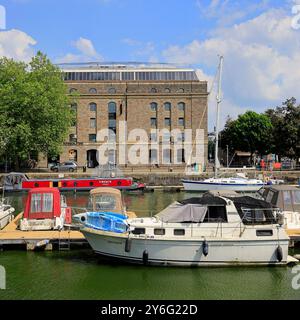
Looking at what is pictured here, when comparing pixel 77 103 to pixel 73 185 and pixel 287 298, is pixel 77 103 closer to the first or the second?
pixel 73 185

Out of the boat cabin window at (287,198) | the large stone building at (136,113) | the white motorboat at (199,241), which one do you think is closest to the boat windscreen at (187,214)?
the white motorboat at (199,241)

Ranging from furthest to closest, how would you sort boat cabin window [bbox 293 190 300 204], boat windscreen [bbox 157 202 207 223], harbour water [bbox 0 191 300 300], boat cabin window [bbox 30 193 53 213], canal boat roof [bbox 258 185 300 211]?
1. boat cabin window [bbox 30 193 53 213]
2. boat cabin window [bbox 293 190 300 204]
3. canal boat roof [bbox 258 185 300 211]
4. boat windscreen [bbox 157 202 207 223]
5. harbour water [bbox 0 191 300 300]

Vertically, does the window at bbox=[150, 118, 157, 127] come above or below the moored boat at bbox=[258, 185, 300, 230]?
above

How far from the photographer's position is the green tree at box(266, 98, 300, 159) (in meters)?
67.0

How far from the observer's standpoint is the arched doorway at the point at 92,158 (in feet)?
242

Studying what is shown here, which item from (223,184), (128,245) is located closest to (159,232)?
(128,245)

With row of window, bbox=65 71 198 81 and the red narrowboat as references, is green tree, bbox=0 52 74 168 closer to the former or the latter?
row of window, bbox=65 71 198 81

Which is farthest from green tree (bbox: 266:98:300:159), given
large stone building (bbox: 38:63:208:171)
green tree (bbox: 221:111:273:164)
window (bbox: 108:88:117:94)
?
window (bbox: 108:88:117:94)

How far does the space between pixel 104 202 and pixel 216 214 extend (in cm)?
806

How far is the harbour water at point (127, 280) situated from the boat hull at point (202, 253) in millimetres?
294

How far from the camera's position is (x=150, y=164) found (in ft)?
239

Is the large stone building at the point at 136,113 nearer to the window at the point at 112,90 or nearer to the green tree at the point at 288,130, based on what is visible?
the window at the point at 112,90

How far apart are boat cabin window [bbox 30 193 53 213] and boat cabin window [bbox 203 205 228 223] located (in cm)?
922

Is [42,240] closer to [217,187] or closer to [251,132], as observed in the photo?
[217,187]
